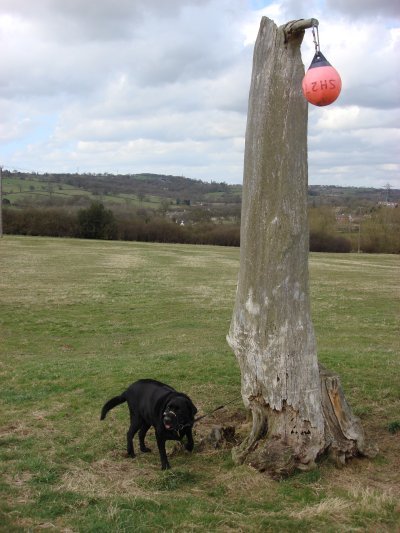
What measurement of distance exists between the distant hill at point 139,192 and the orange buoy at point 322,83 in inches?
3378

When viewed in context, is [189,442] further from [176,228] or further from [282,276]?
[176,228]

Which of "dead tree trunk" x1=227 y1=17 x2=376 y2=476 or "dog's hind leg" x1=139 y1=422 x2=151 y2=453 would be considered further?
"dog's hind leg" x1=139 y1=422 x2=151 y2=453

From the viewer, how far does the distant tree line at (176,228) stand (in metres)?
78.0

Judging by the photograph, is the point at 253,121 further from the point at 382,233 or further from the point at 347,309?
the point at 382,233

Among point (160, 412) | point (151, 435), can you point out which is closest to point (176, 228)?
point (151, 435)

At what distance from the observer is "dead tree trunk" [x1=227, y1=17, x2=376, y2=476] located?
6348 mm

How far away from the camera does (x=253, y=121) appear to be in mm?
6582

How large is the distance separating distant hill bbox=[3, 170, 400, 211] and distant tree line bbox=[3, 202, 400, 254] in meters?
8.85

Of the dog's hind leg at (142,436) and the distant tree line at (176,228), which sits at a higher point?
the distant tree line at (176,228)

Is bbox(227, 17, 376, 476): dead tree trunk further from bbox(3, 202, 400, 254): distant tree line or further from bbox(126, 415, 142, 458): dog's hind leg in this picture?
bbox(3, 202, 400, 254): distant tree line

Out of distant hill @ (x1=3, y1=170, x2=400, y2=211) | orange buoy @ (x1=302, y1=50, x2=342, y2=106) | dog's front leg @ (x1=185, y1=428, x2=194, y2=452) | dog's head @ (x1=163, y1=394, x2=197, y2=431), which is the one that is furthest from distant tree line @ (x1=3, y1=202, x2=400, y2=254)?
orange buoy @ (x1=302, y1=50, x2=342, y2=106)

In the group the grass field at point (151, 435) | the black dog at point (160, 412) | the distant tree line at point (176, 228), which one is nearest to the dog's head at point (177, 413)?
the black dog at point (160, 412)

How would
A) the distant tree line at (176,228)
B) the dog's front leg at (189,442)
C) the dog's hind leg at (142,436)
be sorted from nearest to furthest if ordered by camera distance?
the dog's front leg at (189,442) → the dog's hind leg at (142,436) → the distant tree line at (176,228)

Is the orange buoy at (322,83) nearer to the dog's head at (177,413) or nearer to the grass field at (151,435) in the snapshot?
the dog's head at (177,413)
